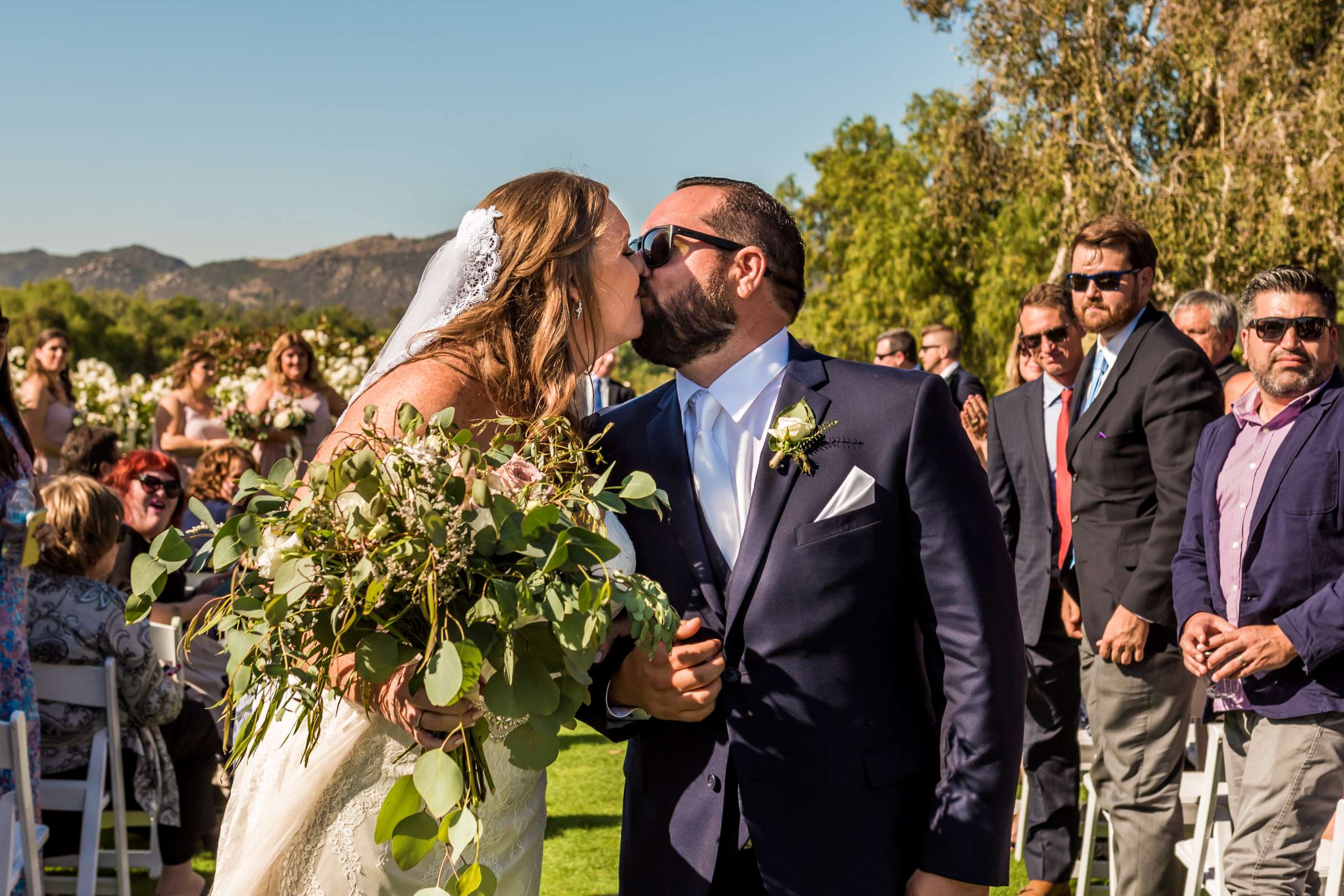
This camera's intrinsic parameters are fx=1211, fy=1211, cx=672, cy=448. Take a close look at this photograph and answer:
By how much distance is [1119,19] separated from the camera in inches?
981

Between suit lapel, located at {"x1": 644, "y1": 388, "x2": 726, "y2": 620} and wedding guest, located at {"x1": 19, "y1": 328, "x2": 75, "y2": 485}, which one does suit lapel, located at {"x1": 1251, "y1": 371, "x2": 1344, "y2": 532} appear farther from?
wedding guest, located at {"x1": 19, "y1": 328, "x2": 75, "y2": 485}

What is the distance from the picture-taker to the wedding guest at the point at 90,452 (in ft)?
22.9

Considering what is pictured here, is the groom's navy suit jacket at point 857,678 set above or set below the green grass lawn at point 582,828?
above

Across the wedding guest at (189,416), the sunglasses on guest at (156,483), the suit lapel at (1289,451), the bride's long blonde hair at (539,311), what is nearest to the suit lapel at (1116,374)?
the suit lapel at (1289,451)

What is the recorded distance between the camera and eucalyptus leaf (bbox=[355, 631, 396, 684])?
6.75 feet

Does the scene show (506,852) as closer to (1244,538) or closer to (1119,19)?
(1244,538)

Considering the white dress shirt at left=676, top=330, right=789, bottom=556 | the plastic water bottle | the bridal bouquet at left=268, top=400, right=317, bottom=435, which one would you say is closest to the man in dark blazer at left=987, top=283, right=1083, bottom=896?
the white dress shirt at left=676, top=330, right=789, bottom=556

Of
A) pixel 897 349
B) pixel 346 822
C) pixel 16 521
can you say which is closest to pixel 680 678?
pixel 346 822

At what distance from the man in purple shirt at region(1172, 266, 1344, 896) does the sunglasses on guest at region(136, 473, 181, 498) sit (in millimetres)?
5325

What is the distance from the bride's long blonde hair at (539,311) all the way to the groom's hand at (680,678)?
0.63 metres

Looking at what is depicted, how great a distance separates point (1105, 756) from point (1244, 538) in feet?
4.02

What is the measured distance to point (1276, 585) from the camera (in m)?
4.09

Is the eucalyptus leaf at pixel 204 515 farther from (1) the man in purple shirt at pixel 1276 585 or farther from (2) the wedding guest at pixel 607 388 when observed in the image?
(2) the wedding guest at pixel 607 388

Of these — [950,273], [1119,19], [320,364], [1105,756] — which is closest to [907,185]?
[950,273]
